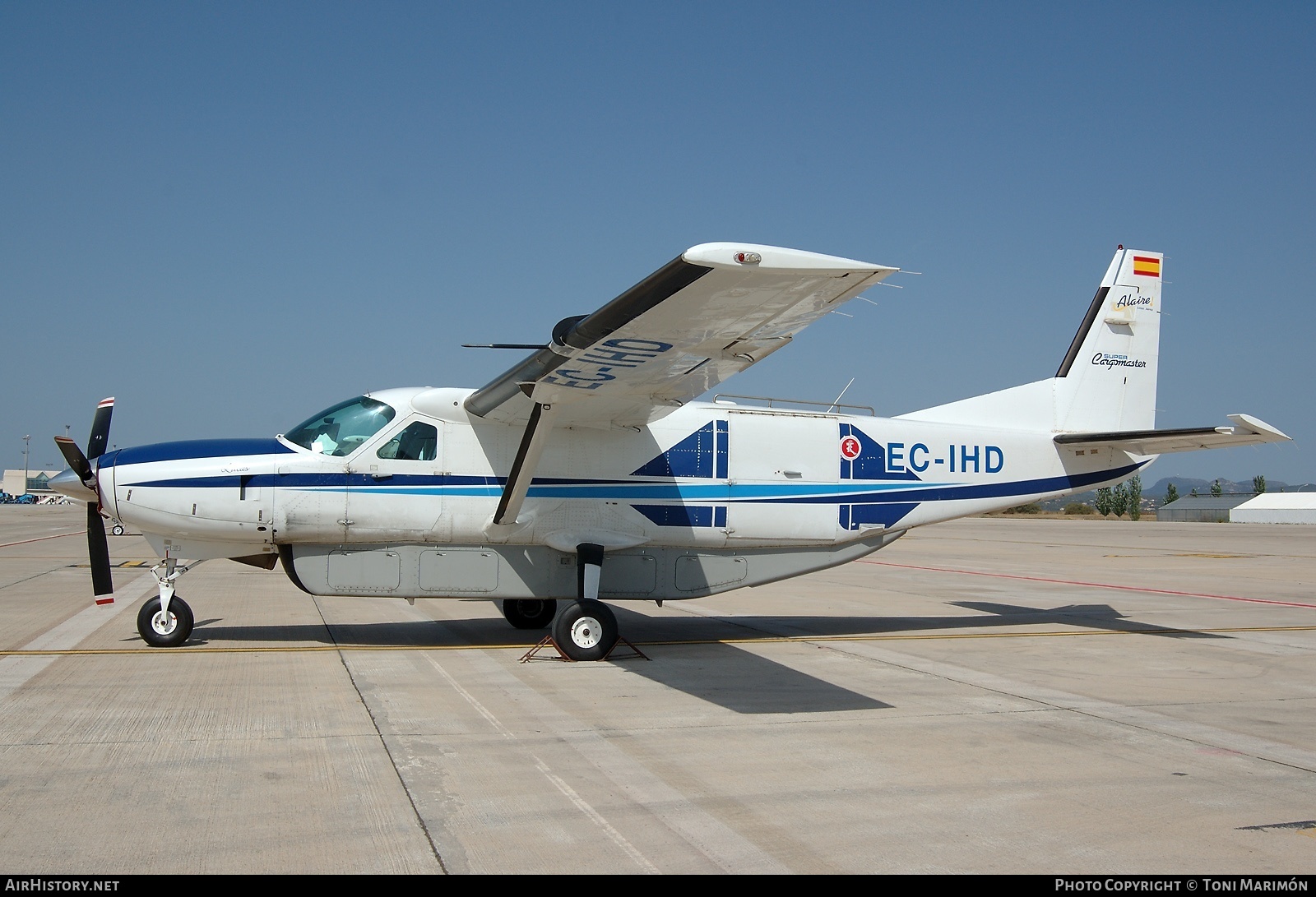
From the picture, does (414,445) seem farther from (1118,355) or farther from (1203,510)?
(1203,510)

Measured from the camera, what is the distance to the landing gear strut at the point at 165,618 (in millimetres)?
9992

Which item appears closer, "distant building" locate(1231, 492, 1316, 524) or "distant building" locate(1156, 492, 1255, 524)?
"distant building" locate(1231, 492, 1316, 524)

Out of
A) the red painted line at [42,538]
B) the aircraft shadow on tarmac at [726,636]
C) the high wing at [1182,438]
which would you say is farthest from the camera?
the red painted line at [42,538]

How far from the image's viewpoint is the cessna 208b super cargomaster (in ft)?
32.3

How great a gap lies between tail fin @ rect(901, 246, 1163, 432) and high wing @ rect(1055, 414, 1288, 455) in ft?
1.20

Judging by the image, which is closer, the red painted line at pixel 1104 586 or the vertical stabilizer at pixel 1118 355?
the vertical stabilizer at pixel 1118 355

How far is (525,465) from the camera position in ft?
32.2

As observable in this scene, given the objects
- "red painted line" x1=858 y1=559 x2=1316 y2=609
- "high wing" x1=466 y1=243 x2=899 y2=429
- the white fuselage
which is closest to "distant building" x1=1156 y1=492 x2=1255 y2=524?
"red painted line" x1=858 y1=559 x2=1316 y2=609

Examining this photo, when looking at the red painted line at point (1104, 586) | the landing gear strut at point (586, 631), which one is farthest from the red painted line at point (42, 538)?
the red painted line at point (1104, 586)

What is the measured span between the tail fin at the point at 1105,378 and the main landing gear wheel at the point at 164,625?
900cm

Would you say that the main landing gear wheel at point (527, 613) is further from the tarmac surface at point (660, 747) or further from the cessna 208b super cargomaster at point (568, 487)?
the tarmac surface at point (660, 747)

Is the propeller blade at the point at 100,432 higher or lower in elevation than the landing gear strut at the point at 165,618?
higher

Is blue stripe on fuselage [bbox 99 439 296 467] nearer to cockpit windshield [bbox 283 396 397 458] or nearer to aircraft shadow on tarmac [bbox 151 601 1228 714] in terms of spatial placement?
cockpit windshield [bbox 283 396 397 458]

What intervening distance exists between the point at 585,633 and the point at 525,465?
185 cm
